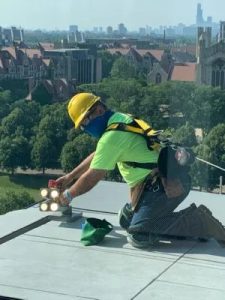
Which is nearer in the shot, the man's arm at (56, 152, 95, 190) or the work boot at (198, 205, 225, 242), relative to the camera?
the work boot at (198, 205, 225, 242)

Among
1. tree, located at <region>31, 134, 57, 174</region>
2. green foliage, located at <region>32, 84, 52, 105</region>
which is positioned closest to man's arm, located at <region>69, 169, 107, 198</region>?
tree, located at <region>31, 134, 57, 174</region>

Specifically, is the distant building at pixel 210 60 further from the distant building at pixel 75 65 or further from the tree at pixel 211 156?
the distant building at pixel 75 65

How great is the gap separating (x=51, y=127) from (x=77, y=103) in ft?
25.5

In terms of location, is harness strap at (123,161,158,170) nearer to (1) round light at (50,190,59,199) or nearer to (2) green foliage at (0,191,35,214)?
(1) round light at (50,190,59,199)

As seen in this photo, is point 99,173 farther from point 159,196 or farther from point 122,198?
point 122,198

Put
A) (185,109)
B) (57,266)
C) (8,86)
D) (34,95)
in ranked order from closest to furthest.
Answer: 1. (57,266)
2. (185,109)
3. (34,95)
4. (8,86)

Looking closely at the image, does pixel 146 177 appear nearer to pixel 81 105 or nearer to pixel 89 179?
pixel 89 179

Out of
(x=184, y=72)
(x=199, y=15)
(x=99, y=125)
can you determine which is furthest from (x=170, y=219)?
(x=184, y=72)

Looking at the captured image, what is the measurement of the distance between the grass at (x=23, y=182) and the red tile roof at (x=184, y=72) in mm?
3423

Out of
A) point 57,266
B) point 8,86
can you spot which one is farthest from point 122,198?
point 8,86

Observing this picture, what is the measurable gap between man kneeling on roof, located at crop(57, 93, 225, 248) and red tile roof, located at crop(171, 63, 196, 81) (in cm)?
1038

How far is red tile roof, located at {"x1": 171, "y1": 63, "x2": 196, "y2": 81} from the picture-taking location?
13.0 metres

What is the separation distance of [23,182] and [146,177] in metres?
8.41

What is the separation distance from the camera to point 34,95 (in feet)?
50.1
